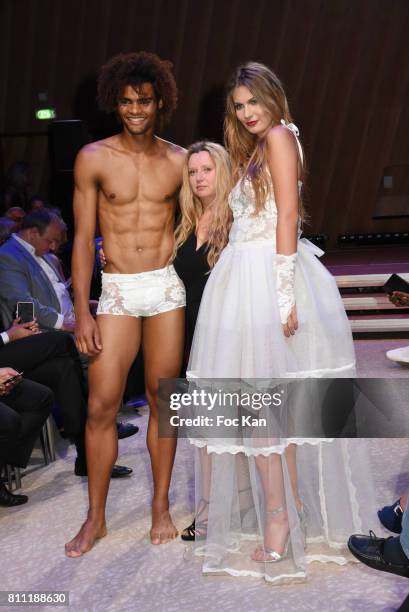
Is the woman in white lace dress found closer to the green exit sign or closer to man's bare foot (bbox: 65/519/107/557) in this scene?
man's bare foot (bbox: 65/519/107/557)

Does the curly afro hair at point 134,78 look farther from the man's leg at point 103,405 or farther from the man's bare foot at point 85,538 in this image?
the man's bare foot at point 85,538

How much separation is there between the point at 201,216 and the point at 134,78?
512 millimetres

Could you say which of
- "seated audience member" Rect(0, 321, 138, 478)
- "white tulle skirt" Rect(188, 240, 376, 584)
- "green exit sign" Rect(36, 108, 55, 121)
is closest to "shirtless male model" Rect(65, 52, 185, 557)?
"white tulle skirt" Rect(188, 240, 376, 584)

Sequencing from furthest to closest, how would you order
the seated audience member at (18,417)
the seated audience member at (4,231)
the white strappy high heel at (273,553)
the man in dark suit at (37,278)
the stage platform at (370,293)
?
the stage platform at (370,293) < the seated audience member at (4,231) < the man in dark suit at (37,278) < the seated audience member at (18,417) < the white strappy high heel at (273,553)

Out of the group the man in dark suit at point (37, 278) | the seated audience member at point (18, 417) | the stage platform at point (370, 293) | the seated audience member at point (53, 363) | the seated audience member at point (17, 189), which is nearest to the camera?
the seated audience member at point (18, 417)

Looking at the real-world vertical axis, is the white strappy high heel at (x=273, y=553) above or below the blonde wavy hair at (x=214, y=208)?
below

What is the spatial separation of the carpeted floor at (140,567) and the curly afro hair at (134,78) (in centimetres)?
149

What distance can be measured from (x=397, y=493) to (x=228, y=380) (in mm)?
954

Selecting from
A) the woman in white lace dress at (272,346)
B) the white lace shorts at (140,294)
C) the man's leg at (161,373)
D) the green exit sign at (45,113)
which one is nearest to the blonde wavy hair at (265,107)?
the woman in white lace dress at (272,346)

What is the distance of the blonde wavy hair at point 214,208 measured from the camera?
2.70m

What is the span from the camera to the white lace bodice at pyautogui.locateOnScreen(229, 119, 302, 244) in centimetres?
246

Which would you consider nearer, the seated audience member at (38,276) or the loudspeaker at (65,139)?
the seated audience member at (38,276)

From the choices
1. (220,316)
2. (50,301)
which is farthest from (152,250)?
(50,301)

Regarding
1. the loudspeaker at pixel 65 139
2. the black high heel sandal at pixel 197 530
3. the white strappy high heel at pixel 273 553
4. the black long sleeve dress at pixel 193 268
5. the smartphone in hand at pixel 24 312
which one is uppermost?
the black long sleeve dress at pixel 193 268
